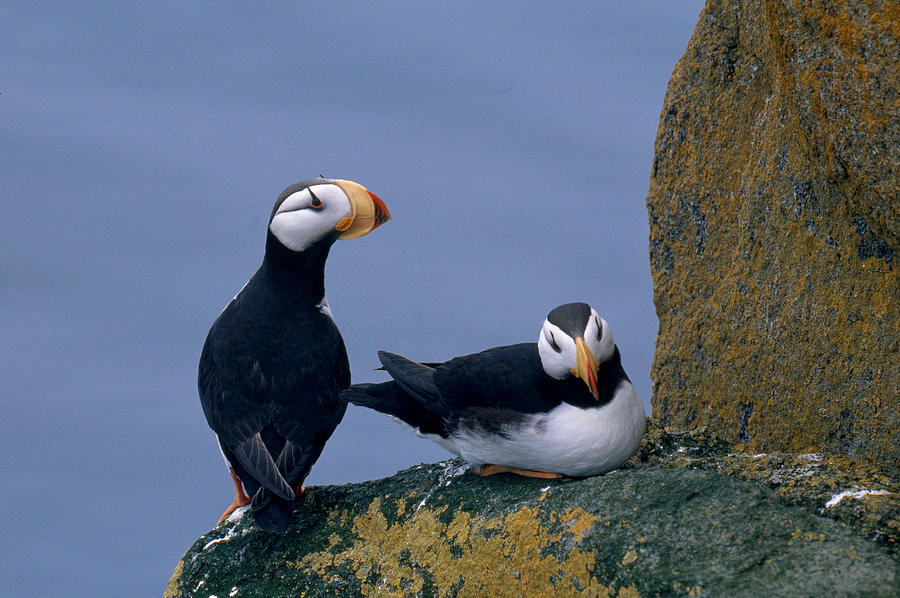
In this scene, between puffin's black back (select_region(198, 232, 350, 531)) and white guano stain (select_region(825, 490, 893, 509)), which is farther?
puffin's black back (select_region(198, 232, 350, 531))

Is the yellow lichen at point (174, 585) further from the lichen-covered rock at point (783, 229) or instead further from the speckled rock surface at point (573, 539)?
the lichen-covered rock at point (783, 229)

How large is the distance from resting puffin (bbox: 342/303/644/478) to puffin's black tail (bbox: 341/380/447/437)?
7cm

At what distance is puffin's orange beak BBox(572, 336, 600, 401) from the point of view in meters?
3.87

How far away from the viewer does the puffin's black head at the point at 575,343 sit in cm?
389

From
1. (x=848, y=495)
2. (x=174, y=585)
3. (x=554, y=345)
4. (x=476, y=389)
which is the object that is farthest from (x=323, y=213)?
(x=848, y=495)

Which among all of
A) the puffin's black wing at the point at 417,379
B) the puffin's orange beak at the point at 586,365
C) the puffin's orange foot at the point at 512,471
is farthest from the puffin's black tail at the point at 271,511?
the puffin's orange beak at the point at 586,365

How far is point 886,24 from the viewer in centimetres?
340

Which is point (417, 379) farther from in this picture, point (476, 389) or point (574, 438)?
point (574, 438)

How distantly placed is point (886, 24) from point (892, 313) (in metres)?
1.18

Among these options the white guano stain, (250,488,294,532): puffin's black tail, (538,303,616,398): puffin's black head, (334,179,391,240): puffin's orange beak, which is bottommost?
the white guano stain

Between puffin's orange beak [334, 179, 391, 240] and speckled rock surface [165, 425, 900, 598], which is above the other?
puffin's orange beak [334, 179, 391, 240]

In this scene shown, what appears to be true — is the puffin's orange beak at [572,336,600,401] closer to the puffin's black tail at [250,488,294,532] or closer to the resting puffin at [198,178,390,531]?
the resting puffin at [198,178,390,531]

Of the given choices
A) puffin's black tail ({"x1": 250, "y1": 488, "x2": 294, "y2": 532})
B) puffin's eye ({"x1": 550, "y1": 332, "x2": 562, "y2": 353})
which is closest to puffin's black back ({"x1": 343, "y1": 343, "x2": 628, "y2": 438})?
puffin's eye ({"x1": 550, "y1": 332, "x2": 562, "y2": 353})

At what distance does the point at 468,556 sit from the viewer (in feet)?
12.9
